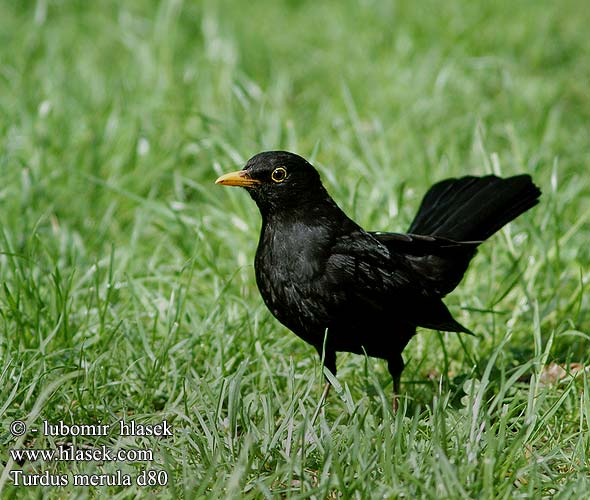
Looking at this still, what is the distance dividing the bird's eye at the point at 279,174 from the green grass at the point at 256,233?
2.48ft

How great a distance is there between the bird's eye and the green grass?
2.48 feet

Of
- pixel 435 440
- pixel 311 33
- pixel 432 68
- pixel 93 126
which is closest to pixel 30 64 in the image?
pixel 93 126

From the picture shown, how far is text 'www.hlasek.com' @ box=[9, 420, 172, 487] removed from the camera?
3.02 m

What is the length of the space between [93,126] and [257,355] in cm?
252

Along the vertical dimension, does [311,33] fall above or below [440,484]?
above

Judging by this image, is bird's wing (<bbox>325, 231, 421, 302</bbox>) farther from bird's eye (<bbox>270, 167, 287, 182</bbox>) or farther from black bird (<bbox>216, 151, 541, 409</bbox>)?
bird's eye (<bbox>270, 167, 287, 182</bbox>)

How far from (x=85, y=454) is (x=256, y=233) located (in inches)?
83.7

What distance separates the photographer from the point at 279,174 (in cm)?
385

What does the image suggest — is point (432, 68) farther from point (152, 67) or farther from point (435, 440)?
point (435, 440)

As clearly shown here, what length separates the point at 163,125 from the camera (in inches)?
242

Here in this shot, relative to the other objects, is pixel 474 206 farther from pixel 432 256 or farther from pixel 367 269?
pixel 367 269

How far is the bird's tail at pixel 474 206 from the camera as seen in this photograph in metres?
4.37

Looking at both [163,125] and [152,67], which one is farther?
[152,67]

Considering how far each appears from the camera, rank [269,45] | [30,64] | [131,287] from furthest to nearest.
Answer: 1. [269,45]
2. [30,64]
3. [131,287]
